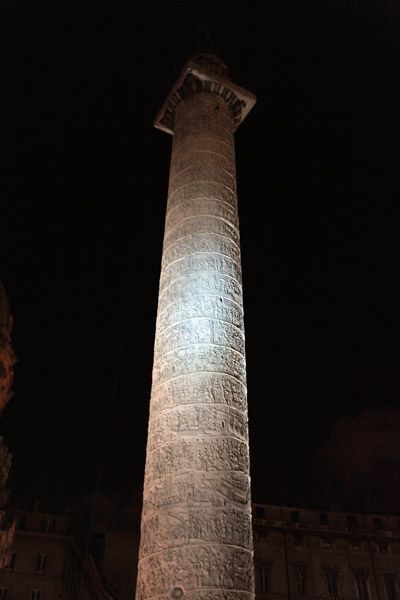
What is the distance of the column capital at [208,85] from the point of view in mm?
A: 7895

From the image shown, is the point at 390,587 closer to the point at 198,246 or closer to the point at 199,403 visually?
the point at 199,403

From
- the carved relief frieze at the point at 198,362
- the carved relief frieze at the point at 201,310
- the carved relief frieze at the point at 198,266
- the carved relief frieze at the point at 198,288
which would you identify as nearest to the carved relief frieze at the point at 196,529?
the carved relief frieze at the point at 198,362

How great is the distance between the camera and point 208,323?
212 inches

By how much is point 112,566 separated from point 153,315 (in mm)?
12384

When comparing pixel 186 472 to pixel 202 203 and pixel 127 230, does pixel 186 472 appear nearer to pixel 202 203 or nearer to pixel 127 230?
pixel 202 203

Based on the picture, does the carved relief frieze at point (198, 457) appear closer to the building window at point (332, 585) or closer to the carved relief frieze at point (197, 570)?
the carved relief frieze at point (197, 570)

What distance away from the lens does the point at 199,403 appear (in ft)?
16.0

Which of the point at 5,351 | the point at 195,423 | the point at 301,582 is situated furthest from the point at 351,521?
the point at 195,423

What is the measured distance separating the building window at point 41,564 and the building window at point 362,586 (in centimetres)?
1216

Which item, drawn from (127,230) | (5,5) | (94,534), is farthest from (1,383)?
(5,5)

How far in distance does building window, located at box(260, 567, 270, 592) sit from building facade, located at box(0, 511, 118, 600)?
5.50m

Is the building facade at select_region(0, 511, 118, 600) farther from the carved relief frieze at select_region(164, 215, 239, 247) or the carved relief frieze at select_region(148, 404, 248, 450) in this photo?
A: the carved relief frieze at select_region(164, 215, 239, 247)

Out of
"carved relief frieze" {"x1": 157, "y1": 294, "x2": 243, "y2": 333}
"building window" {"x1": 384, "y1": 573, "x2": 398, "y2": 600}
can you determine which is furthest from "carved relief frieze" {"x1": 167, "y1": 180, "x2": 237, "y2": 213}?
"building window" {"x1": 384, "y1": 573, "x2": 398, "y2": 600}

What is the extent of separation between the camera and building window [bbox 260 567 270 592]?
18641 millimetres
